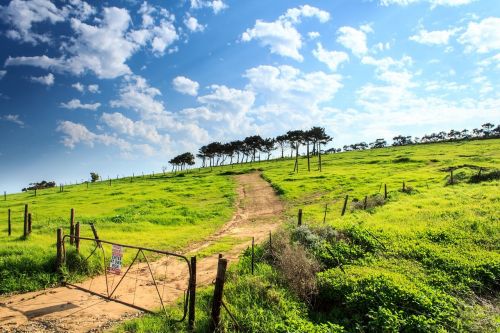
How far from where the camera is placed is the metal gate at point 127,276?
13.3 m

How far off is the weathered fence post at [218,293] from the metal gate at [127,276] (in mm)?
2795

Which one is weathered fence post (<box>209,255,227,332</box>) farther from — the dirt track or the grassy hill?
the dirt track

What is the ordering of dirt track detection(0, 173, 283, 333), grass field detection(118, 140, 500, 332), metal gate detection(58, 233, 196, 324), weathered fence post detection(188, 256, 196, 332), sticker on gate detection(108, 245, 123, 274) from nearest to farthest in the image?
1. weathered fence post detection(188, 256, 196, 332)
2. grass field detection(118, 140, 500, 332)
3. dirt track detection(0, 173, 283, 333)
4. sticker on gate detection(108, 245, 123, 274)
5. metal gate detection(58, 233, 196, 324)

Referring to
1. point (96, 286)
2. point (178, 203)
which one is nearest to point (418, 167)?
point (178, 203)

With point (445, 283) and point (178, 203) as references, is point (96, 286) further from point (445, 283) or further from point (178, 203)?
point (178, 203)

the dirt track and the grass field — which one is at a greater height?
the grass field

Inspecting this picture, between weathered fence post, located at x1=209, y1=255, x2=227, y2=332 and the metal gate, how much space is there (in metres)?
2.79

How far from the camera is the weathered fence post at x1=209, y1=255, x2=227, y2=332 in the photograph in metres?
9.77

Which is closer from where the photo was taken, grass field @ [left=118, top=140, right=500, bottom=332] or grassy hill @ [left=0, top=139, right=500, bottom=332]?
grass field @ [left=118, top=140, right=500, bottom=332]

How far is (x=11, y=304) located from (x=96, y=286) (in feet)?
9.99

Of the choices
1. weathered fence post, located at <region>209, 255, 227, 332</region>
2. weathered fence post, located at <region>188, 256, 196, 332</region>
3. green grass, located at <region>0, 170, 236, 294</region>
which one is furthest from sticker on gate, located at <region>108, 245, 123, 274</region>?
green grass, located at <region>0, 170, 236, 294</region>

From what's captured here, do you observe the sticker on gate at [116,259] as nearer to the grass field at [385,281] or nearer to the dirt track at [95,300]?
the dirt track at [95,300]

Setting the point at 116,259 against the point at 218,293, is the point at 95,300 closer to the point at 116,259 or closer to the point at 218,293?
the point at 116,259

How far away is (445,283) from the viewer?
12.6m
